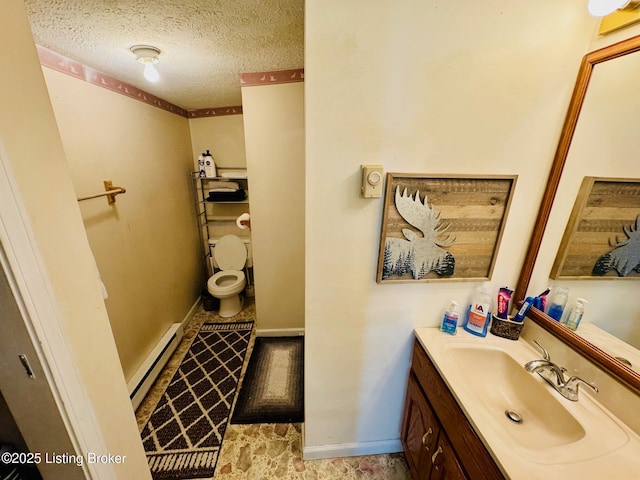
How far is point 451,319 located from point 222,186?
2.64m

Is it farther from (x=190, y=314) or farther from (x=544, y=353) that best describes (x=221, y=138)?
(x=544, y=353)

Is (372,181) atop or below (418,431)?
atop

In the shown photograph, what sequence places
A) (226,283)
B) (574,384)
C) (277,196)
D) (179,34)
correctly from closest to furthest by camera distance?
(574,384) < (179,34) < (277,196) < (226,283)

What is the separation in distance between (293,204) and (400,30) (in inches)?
56.2

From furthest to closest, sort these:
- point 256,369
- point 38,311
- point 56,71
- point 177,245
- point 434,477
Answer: point 177,245 < point 256,369 < point 56,71 < point 434,477 < point 38,311

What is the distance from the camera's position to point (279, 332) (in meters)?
2.44

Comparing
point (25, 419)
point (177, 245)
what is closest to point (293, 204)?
point (177, 245)

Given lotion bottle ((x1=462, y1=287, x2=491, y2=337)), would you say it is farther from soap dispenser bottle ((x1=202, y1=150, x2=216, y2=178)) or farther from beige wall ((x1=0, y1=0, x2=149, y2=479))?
soap dispenser bottle ((x1=202, y1=150, x2=216, y2=178))

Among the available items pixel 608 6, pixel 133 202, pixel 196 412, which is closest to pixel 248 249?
pixel 133 202

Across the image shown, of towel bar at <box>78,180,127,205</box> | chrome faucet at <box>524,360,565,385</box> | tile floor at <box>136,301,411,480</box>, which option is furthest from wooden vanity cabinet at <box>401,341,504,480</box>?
towel bar at <box>78,180,127,205</box>

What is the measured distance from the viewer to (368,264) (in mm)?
1098

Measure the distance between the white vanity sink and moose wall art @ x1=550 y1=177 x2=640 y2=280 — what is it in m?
0.41

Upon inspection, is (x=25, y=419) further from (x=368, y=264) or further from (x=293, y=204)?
(x=293, y=204)

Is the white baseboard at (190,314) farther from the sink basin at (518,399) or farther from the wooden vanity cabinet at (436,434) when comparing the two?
the sink basin at (518,399)
